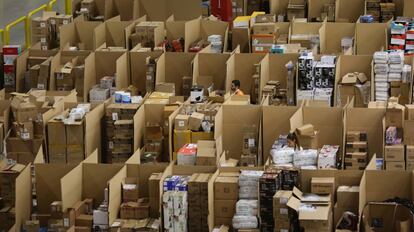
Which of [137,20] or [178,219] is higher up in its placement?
[137,20]

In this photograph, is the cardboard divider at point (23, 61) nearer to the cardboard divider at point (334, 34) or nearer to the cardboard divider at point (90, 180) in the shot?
the cardboard divider at point (334, 34)

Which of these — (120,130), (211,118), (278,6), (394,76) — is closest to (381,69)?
(394,76)

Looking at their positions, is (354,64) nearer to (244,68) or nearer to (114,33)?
(244,68)

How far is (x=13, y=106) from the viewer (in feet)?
59.6

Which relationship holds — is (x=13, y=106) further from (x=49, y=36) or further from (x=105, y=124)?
(x=49, y=36)

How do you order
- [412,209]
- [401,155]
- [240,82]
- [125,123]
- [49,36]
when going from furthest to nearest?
[49,36] → [240,82] → [125,123] → [401,155] → [412,209]

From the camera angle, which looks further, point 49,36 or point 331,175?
point 49,36

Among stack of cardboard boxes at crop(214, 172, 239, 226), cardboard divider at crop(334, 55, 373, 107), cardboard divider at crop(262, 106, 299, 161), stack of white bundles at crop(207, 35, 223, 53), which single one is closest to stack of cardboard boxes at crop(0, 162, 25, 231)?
stack of cardboard boxes at crop(214, 172, 239, 226)

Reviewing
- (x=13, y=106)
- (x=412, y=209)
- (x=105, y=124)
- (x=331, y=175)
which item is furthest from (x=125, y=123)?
(x=412, y=209)

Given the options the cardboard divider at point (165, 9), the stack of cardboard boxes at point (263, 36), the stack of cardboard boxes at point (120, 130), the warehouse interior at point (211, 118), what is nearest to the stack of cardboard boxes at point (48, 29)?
the warehouse interior at point (211, 118)

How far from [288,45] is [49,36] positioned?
5021 mm

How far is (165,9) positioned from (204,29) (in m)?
2.23

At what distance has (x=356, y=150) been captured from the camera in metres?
16.7

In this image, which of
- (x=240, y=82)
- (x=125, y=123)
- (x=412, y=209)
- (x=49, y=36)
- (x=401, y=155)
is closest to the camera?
(x=412, y=209)
